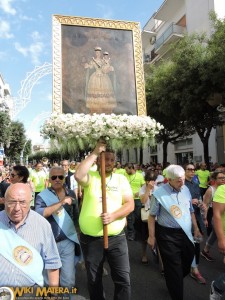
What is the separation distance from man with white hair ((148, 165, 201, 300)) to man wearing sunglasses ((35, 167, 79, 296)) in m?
1.03

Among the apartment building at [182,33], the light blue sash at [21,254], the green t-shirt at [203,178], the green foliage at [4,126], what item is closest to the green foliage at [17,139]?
the green foliage at [4,126]

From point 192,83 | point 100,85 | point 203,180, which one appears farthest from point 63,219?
point 192,83

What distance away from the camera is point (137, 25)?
6.13 meters

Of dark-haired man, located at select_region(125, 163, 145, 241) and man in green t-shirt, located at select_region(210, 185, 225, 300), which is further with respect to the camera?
dark-haired man, located at select_region(125, 163, 145, 241)

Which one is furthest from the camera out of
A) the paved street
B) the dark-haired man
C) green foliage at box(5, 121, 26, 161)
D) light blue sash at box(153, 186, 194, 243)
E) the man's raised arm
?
green foliage at box(5, 121, 26, 161)

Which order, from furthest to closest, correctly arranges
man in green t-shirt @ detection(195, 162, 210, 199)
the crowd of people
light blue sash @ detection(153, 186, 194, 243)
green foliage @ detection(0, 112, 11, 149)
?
green foliage @ detection(0, 112, 11, 149)
man in green t-shirt @ detection(195, 162, 210, 199)
light blue sash @ detection(153, 186, 194, 243)
the crowd of people

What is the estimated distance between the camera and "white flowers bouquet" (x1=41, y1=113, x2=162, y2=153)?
3906mm

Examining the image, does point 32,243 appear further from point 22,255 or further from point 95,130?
point 95,130

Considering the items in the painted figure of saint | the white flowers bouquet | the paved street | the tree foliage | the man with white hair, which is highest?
the tree foliage

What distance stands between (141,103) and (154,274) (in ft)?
9.72

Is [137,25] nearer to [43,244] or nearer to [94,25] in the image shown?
[94,25]

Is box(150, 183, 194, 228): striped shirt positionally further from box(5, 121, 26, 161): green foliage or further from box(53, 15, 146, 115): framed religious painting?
box(5, 121, 26, 161): green foliage

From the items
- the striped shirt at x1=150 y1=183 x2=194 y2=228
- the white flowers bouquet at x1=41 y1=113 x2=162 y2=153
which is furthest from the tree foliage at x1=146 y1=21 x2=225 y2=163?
the striped shirt at x1=150 y1=183 x2=194 y2=228

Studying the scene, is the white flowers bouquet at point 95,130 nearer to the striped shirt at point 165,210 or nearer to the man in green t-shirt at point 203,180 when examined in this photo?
the striped shirt at point 165,210
